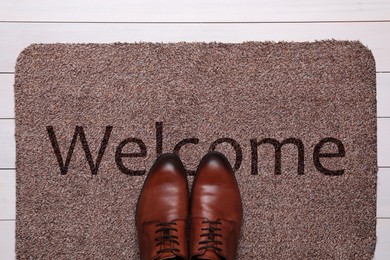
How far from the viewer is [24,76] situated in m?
0.84

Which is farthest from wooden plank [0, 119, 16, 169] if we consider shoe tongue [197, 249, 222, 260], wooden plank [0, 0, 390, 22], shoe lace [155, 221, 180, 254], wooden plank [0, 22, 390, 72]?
shoe tongue [197, 249, 222, 260]

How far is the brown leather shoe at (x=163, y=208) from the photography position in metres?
0.80

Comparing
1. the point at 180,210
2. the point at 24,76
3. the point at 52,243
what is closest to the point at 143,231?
the point at 180,210

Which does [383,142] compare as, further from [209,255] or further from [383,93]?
[209,255]

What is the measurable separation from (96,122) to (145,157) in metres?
0.14

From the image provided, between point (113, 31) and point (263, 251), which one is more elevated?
point (113, 31)

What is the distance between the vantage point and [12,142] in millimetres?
845

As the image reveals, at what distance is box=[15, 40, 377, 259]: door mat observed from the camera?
83 centimetres

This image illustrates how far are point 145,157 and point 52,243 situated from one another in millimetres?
286

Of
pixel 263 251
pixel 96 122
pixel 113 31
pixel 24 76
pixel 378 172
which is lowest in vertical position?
pixel 263 251

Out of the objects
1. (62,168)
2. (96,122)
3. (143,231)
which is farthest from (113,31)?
(143,231)

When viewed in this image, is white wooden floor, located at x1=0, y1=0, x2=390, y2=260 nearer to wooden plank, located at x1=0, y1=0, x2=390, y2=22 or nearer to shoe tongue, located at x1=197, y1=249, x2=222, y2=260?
wooden plank, located at x1=0, y1=0, x2=390, y2=22

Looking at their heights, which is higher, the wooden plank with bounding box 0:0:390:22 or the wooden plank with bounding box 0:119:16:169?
the wooden plank with bounding box 0:0:390:22

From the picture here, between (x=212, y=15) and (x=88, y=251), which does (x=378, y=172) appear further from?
(x=88, y=251)
